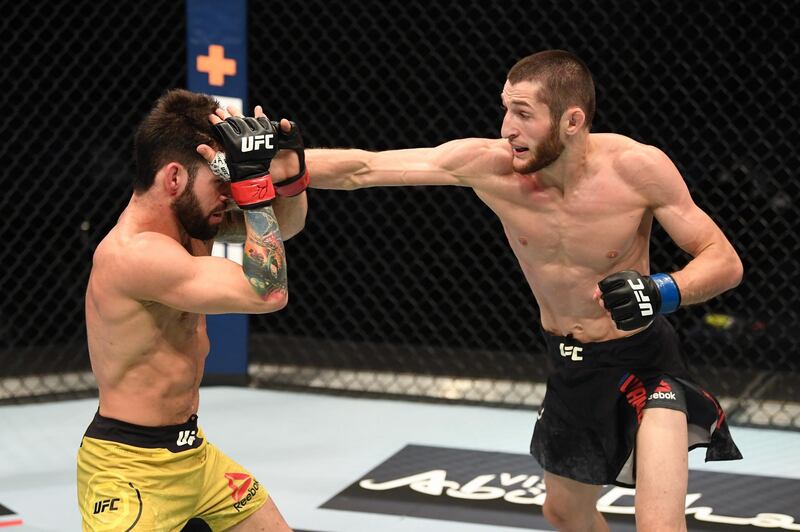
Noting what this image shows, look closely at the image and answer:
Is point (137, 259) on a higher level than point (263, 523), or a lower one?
higher

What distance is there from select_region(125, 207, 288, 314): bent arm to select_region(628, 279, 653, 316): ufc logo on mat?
656 millimetres

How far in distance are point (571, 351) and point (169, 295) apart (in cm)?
94

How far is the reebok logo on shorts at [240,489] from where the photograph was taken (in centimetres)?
222

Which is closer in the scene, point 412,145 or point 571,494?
point 571,494

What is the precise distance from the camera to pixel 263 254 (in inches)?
77.9

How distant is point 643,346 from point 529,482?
3.91 ft

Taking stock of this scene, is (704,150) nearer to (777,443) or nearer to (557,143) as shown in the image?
(777,443)

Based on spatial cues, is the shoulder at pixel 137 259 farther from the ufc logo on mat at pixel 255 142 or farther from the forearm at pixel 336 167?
the forearm at pixel 336 167

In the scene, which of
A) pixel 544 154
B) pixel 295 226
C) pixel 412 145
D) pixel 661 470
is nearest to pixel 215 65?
pixel 412 145

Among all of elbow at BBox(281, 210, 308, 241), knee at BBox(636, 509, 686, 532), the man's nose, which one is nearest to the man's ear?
the man's nose

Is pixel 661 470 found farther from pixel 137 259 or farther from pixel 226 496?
pixel 137 259

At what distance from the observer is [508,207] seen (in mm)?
2502

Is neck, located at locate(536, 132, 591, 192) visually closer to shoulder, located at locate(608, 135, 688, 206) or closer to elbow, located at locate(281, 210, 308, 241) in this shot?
shoulder, located at locate(608, 135, 688, 206)

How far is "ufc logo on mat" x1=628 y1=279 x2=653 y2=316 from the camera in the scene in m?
2.08
